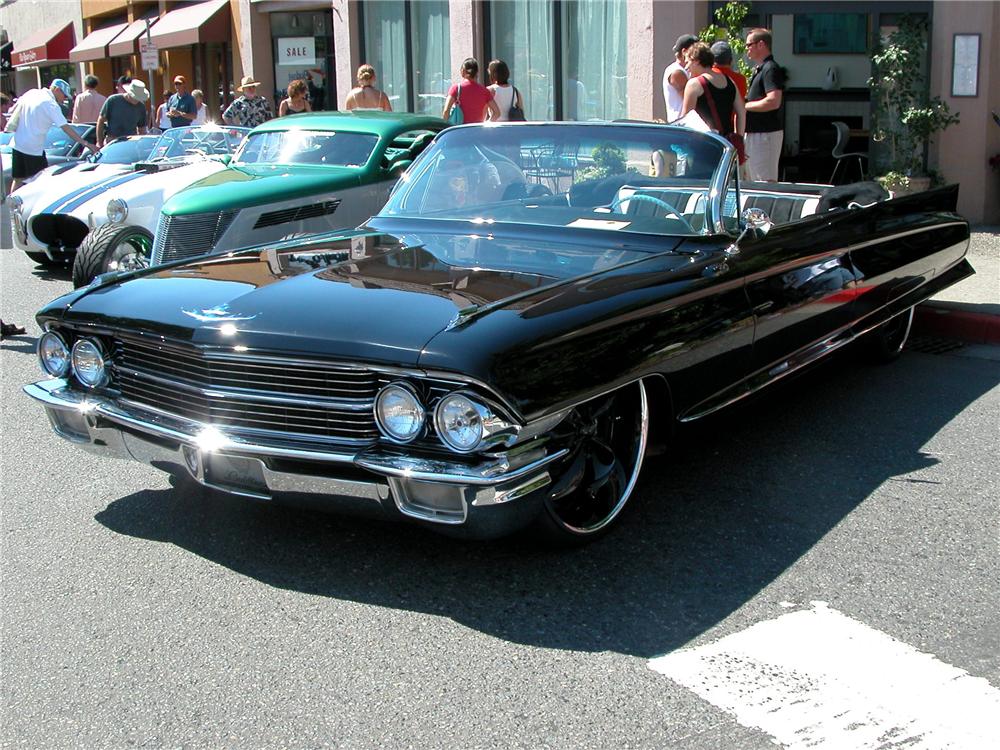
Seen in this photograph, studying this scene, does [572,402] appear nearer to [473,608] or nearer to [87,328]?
[473,608]

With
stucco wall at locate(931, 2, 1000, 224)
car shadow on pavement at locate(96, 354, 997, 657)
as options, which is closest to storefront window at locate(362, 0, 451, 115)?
stucco wall at locate(931, 2, 1000, 224)

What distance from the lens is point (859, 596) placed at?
12.4 feet

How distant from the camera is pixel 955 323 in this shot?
299 inches

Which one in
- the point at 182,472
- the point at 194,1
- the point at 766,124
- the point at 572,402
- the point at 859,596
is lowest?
the point at 859,596

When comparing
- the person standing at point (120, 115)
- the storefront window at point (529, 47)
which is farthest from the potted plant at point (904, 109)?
the person standing at point (120, 115)

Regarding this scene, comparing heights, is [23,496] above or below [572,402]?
below

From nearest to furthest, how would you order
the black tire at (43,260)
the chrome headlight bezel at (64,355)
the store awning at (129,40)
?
the chrome headlight bezel at (64,355) < the black tire at (43,260) < the store awning at (129,40)

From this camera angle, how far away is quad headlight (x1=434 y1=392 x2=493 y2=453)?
3.52 metres

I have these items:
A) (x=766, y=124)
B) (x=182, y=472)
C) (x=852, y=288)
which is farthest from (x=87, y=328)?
(x=766, y=124)

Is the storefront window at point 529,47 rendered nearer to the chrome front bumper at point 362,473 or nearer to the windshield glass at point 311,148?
the windshield glass at point 311,148

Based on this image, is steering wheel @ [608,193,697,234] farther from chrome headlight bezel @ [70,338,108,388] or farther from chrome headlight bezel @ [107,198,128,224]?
chrome headlight bezel @ [107,198,128,224]

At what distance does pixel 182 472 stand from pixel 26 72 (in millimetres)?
41875

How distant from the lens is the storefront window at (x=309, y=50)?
66.1 feet

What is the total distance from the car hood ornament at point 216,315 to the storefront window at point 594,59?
10.6 meters
